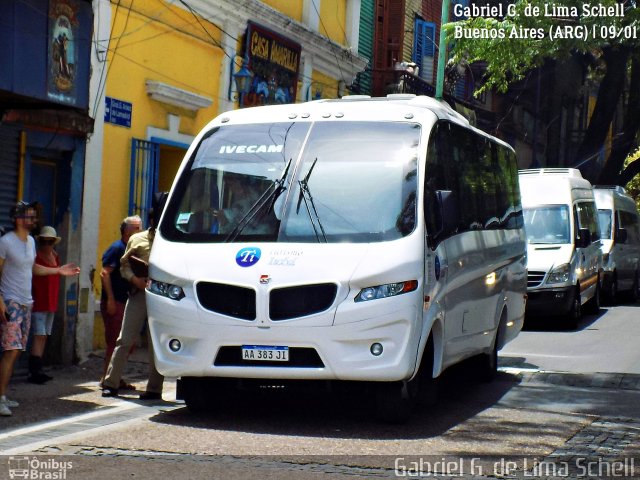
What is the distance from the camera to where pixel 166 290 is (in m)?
9.66

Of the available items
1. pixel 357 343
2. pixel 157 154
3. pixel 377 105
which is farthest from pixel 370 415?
pixel 157 154

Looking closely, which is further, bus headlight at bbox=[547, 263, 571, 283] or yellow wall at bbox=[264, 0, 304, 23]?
yellow wall at bbox=[264, 0, 304, 23]

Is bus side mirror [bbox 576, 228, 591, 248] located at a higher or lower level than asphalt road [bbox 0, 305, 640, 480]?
higher

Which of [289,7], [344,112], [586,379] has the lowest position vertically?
[586,379]

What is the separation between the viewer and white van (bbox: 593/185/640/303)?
78.7 ft

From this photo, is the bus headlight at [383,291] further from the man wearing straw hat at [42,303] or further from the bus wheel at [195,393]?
the man wearing straw hat at [42,303]

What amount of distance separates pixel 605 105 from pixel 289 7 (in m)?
12.0

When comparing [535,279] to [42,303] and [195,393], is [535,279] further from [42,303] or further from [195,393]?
[195,393]

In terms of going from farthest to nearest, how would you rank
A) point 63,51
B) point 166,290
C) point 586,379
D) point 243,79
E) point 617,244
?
point 617,244 < point 243,79 < point 63,51 < point 586,379 < point 166,290

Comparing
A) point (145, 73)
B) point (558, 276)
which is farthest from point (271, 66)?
point (558, 276)

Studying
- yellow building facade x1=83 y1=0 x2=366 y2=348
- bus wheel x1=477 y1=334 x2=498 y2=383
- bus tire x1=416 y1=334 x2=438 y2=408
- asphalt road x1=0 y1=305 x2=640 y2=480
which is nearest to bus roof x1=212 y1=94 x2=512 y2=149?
bus tire x1=416 y1=334 x2=438 y2=408

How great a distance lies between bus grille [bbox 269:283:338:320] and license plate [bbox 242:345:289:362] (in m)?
0.23

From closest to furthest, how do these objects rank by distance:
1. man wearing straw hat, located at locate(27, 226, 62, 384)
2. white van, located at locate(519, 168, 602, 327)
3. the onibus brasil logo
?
1. the onibus brasil logo
2. man wearing straw hat, located at locate(27, 226, 62, 384)
3. white van, located at locate(519, 168, 602, 327)

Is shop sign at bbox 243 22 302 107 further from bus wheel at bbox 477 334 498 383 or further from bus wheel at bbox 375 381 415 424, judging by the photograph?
bus wheel at bbox 375 381 415 424
